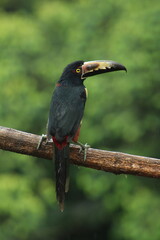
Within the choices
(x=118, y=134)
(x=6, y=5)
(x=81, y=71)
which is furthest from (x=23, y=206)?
(x=6, y=5)

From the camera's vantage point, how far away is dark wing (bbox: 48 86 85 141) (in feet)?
19.9

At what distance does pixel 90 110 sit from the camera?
48.0 ft

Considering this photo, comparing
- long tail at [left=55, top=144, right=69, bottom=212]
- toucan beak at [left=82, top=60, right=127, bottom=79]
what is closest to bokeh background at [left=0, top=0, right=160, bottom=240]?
toucan beak at [left=82, top=60, right=127, bottom=79]

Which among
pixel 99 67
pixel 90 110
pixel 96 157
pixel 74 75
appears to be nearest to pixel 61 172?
pixel 96 157

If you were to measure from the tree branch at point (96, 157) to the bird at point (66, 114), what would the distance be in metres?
0.10

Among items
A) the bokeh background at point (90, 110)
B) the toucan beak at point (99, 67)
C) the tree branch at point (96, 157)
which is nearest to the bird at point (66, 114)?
the toucan beak at point (99, 67)

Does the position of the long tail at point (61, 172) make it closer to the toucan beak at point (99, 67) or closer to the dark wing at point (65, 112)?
the dark wing at point (65, 112)

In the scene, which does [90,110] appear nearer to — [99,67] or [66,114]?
[99,67]

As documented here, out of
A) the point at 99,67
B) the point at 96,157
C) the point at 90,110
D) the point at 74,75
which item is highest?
the point at 99,67

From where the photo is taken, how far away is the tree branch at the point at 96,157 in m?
5.78

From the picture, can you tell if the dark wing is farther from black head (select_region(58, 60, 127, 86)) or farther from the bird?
black head (select_region(58, 60, 127, 86))

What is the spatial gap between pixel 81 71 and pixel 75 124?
35.2 inches

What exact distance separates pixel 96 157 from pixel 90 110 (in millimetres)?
8727

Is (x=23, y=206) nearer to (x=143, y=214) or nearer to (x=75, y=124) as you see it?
(x=143, y=214)
